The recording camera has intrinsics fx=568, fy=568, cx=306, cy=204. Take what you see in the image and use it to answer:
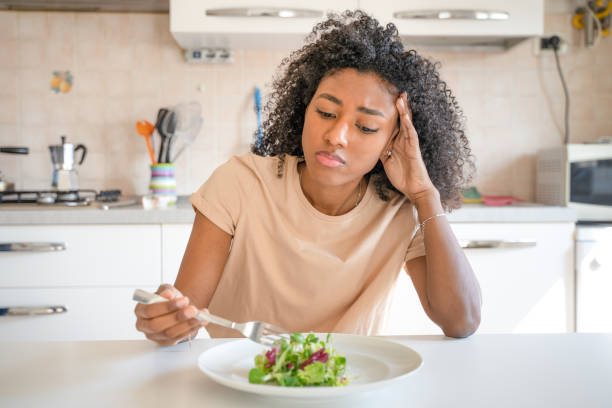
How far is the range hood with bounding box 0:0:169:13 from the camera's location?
2.40 meters

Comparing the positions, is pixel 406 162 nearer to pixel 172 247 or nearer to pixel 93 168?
pixel 172 247

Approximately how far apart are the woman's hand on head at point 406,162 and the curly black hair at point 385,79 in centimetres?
5

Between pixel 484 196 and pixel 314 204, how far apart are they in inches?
60.7

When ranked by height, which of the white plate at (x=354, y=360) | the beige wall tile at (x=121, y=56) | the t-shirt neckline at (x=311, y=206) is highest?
the beige wall tile at (x=121, y=56)

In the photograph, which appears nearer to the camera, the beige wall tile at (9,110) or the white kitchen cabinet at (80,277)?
the white kitchen cabinet at (80,277)

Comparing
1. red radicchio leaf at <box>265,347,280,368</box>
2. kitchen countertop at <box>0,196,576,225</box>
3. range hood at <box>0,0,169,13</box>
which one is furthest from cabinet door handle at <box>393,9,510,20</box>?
red radicchio leaf at <box>265,347,280,368</box>

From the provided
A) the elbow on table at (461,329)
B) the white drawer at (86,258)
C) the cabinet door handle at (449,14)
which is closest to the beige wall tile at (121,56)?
the white drawer at (86,258)

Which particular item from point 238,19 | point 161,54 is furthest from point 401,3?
point 161,54

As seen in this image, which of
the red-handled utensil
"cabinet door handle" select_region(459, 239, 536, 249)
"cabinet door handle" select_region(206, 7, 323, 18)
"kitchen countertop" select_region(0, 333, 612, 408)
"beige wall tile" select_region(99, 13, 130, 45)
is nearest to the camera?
"kitchen countertop" select_region(0, 333, 612, 408)

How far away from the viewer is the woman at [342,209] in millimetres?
1092

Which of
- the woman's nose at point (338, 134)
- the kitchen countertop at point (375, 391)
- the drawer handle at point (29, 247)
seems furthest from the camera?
the drawer handle at point (29, 247)

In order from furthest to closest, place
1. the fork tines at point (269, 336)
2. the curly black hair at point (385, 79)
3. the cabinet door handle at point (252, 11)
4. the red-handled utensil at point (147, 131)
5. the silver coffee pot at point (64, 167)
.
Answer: the red-handled utensil at point (147, 131) < the silver coffee pot at point (64, 167) < the cabinet door handle at point (252, 11) < the curly black hair at point (385, 79) < the fork tines at point (269, 336)

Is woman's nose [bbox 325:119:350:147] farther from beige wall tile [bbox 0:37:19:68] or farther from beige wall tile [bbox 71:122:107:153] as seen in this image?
beige wall tile [bbox 0:37:19:68]

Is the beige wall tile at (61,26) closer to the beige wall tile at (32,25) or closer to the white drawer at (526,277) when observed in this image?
the beige wall tile at (32,25)
